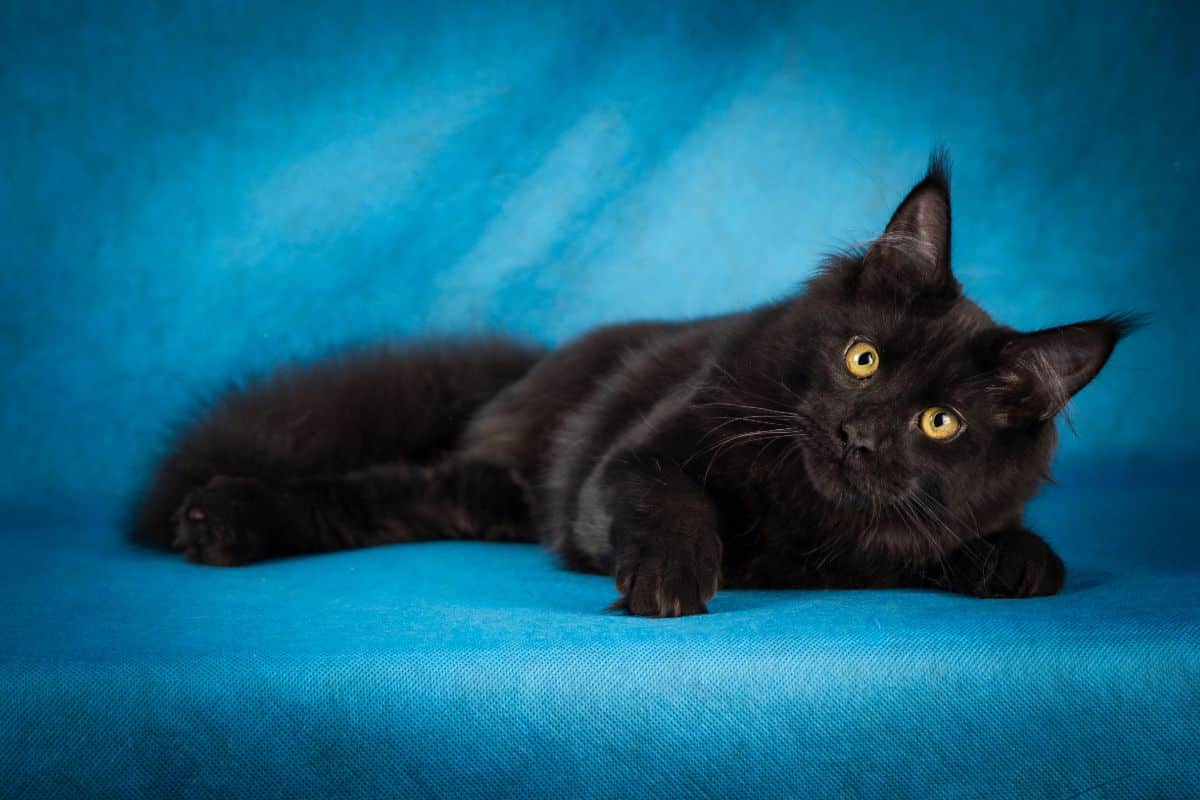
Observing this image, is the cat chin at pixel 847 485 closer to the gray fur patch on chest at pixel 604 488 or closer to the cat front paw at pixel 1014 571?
the cat front paw at pixel 1014 571

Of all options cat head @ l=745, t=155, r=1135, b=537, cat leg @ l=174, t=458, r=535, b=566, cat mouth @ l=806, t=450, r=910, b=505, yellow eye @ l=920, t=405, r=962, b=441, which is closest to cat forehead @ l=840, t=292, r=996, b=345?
cat head @ l=745, t=155, r=1135, b=537

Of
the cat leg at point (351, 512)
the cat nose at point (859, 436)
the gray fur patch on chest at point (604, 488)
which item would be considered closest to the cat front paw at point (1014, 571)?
the cat nose at point (859, 436)

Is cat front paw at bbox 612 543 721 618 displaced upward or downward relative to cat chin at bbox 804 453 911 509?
downward

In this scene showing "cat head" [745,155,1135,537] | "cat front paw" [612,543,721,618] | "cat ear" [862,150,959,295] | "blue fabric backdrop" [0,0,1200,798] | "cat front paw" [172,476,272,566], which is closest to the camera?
"cat front paw" [612,543,721,618]

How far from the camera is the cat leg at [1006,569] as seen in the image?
209 centimetres

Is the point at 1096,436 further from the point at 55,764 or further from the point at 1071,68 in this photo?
the point at 55,764

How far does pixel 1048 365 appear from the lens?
1.94 m

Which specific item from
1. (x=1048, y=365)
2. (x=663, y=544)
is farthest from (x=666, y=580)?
(x=1048, y=365)

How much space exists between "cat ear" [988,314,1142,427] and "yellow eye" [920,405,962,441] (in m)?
0.09

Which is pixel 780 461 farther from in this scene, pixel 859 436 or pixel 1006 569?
pixel 1006 569

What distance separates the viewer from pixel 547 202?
3443 millimetres

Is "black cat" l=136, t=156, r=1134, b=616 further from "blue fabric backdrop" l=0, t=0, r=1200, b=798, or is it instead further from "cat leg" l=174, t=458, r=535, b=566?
"blue fabric backdrop" l=0, t=0, r=1200, b=798

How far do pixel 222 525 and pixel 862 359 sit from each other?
138 centimetres

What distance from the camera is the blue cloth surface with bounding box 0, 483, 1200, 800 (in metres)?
1.53
